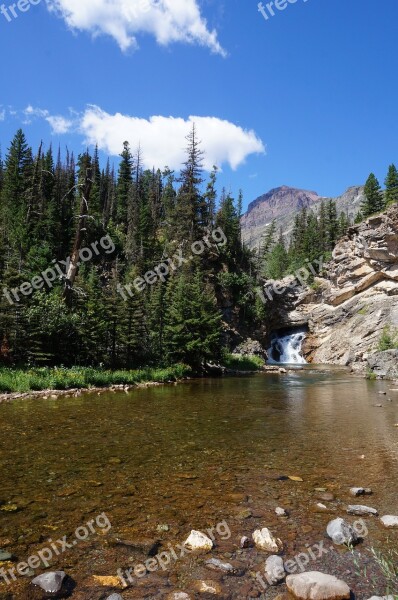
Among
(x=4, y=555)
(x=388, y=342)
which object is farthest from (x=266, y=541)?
(x=388, y=342)

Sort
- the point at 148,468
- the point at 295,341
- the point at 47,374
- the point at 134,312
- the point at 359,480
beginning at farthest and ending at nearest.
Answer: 1. the point at 295,341
2. the point at 134,312
3. the point at 47,374
4. the point at 148,468
5. the point at 359,480

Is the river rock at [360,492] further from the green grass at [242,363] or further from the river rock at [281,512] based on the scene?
the green grass at [242,363]

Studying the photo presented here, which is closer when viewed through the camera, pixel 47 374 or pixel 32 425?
pixel 32 425

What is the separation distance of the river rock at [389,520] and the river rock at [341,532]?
2.20 ft

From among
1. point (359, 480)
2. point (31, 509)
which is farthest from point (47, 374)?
point (359, 480)

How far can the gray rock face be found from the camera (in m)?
35.0

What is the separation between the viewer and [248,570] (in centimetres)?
475

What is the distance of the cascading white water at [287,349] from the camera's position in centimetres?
6838

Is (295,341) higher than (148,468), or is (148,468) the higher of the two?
(295,341)

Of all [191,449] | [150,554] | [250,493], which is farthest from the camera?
[191,449]

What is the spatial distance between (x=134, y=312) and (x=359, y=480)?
2533cm

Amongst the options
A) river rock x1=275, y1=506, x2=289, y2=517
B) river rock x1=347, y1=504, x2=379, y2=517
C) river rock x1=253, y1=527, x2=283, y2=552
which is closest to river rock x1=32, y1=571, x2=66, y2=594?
river rock x1=253, y1=527, x2=283, y2=552

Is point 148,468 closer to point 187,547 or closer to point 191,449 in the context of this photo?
point 191,449

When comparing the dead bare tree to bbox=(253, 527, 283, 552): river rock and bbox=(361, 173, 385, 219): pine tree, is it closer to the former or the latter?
bbox=(253, 527, 283, 552): river rock
